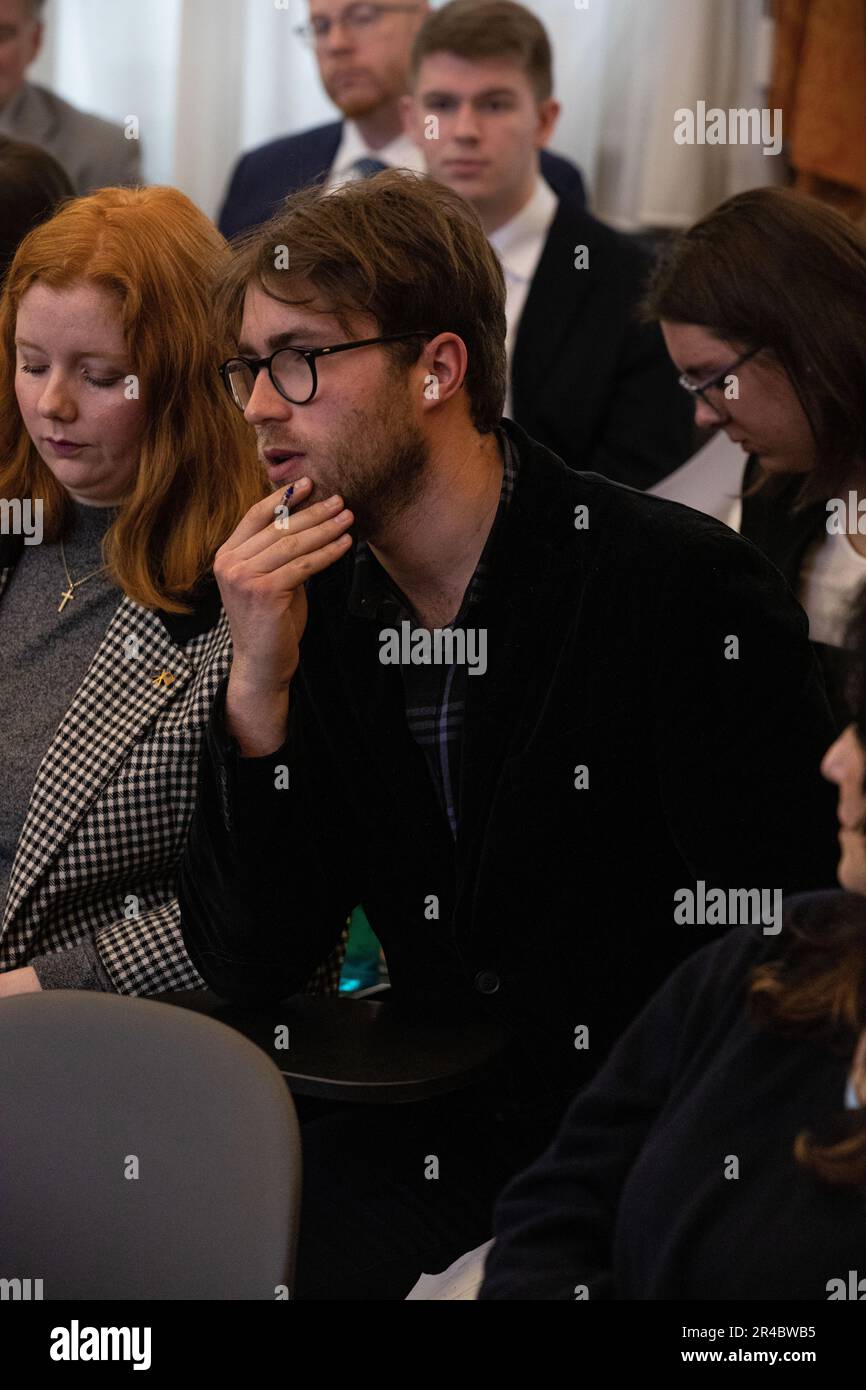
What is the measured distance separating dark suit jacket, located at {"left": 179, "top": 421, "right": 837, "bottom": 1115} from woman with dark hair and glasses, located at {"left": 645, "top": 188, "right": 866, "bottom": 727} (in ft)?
1.09

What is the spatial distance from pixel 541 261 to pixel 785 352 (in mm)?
1050

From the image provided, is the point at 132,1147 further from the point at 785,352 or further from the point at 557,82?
the point at 557,82

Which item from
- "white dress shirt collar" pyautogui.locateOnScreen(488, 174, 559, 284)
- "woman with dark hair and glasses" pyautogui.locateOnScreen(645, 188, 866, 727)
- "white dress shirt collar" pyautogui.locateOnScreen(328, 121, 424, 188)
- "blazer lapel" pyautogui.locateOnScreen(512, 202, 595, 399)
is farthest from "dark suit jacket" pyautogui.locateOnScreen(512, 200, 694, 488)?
"woman with dark hair and glasses" pyautogui.locateOnScreen(645, 188, 866, 727)

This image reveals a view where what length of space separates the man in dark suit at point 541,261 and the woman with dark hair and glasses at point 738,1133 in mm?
1619

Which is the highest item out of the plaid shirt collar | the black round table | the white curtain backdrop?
the white curtain backdrop

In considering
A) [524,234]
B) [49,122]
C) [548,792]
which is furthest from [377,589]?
[49,122]

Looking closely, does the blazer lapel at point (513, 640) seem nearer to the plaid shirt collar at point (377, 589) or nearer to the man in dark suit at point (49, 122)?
the plaid shirt collar at point (377, 589)

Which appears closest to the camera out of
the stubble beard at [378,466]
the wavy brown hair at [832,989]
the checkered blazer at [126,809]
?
the wavy brown hair at [832,989]

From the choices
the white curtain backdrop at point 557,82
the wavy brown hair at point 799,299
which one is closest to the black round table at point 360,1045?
the wavy brown hair at point 799,299

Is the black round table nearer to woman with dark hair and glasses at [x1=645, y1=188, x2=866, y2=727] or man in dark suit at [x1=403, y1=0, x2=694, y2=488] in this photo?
woman with dark hair and glasses at [x1=645, y1=188, x2=866, y2=727]

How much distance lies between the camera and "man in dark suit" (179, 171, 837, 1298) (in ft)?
4.36

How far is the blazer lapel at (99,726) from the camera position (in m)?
1.60

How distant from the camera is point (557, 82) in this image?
10.9ft

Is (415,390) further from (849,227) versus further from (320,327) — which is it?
(849,227)
